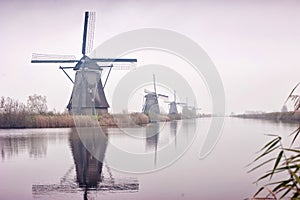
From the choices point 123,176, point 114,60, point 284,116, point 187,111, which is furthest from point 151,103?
point 284,116

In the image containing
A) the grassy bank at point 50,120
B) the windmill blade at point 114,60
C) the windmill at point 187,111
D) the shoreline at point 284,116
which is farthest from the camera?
the windmill at point 187,111

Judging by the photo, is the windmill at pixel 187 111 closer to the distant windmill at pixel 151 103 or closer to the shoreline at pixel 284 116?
the shoreline at pixel 284 116

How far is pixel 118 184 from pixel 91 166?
2.08m

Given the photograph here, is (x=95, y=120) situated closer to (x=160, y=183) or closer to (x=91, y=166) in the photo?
(x=91, y=166)

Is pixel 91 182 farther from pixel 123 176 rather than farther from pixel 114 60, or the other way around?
pixel 114 60

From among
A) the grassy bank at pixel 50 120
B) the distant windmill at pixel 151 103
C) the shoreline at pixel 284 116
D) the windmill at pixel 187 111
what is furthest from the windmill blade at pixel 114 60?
the windmill at pixel 187 111

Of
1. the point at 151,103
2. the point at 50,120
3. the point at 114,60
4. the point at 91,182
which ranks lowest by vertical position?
the point at 91,182

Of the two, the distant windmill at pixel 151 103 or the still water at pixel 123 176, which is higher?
the distant windmill at pixel 151 103

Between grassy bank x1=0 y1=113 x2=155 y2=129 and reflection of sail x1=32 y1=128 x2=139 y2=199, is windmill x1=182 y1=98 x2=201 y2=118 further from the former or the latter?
reflection of sail x1=32 y1=128 x2=139 y2=199

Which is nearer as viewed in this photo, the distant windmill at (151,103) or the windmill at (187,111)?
the distant windmill at (151,103)

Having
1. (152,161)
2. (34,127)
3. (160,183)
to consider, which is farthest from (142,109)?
(160,183)

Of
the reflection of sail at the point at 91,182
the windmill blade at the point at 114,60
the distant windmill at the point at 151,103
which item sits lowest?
the reflection of sail at the point at 91,182

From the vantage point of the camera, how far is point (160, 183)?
6.20m

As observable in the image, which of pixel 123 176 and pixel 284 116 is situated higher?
pixel 284 116
